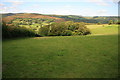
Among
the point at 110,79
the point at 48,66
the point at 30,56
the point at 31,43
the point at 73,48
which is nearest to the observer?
the point at 110,79

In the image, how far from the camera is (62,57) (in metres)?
2.67

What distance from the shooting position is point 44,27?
141 inches

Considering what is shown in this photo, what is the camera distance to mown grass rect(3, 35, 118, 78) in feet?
7.11

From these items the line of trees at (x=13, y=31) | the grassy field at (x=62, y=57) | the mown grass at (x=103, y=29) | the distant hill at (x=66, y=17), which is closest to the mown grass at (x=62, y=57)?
the grassy field at (x=62, y=57)

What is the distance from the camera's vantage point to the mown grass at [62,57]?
217 cm

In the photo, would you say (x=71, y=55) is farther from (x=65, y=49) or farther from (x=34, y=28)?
(x=34, y=28)

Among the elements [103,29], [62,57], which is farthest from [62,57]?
[103,29]

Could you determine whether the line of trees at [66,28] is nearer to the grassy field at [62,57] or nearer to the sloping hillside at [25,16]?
the grassy field at [62,57]

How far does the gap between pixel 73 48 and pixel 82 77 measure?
1.08 m

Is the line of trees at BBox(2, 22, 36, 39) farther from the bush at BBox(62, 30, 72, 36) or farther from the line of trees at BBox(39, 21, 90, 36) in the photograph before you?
the bush at BBox(62, 30, 72, 36)

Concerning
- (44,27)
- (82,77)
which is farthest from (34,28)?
(82,77)

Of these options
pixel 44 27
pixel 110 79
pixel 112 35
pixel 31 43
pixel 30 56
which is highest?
pixel 44 27

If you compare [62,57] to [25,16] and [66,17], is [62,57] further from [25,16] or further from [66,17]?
[25,16]

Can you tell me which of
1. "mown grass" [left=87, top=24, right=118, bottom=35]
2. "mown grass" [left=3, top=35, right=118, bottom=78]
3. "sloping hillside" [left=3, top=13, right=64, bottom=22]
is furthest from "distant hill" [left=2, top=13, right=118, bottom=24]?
"mown grass" [left=3, top=35, right=118, bottom=78]
